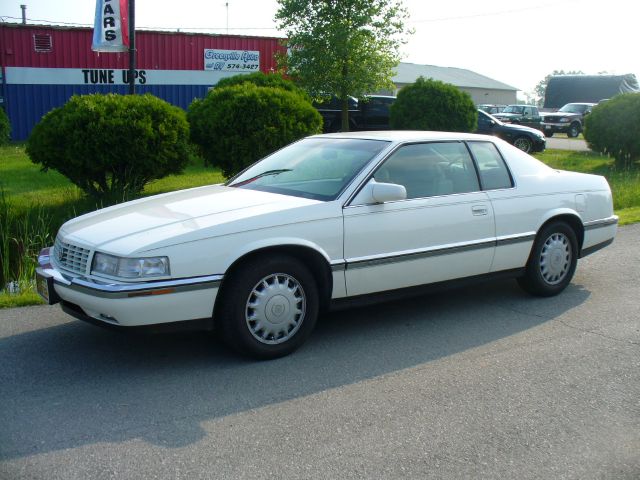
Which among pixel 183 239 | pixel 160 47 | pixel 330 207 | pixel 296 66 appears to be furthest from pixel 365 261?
pixel 160 47

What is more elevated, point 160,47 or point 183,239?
point 160,47

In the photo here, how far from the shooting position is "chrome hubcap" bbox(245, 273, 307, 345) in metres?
4.70

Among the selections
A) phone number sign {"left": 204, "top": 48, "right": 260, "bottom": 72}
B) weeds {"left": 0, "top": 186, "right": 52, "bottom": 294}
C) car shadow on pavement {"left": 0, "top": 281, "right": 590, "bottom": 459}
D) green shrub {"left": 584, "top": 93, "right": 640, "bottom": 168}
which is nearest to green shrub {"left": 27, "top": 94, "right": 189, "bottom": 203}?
weeds {"left": 0, "top": 186, "right": 52, "bottom": 294}

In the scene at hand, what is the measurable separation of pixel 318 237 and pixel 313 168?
93 cm

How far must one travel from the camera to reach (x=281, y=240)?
4.74 meters

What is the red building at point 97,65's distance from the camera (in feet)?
75.2

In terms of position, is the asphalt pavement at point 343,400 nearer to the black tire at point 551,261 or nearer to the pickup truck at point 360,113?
the black tire at point 551,261

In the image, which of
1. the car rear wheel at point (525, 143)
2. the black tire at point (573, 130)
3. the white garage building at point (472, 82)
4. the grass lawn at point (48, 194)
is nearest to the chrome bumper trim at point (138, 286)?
the grass lawn at point (48, 194)

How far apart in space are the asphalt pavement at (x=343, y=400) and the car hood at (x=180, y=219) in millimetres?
824

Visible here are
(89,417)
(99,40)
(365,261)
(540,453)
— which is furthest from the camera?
(99,40)

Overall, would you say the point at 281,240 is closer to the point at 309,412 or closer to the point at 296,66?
the point at 309,412

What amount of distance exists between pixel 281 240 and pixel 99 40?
1149 centimetres

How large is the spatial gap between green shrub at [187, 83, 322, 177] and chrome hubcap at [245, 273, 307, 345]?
6784 millimetres

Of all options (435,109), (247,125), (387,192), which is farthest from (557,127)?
(387,192)
